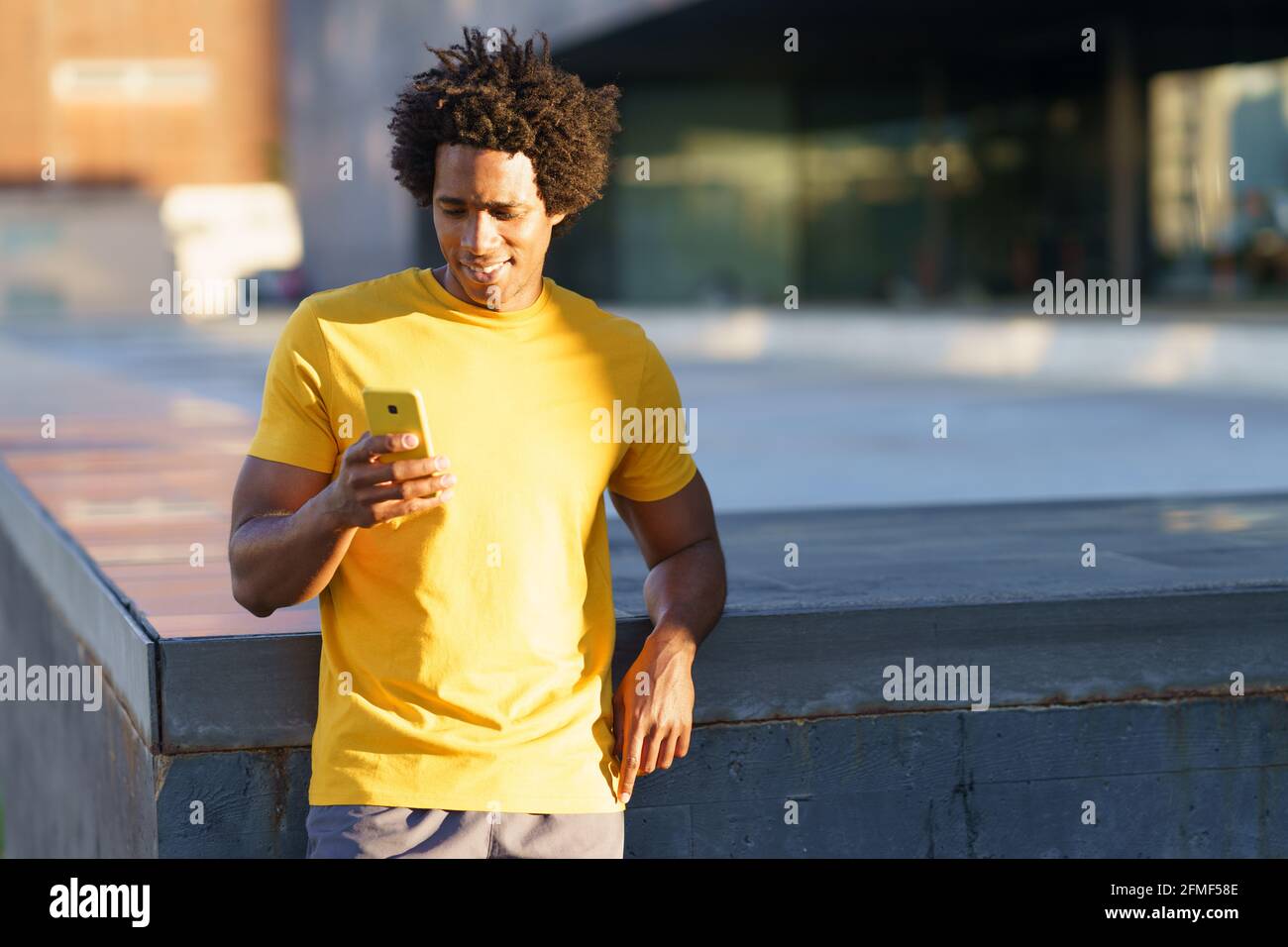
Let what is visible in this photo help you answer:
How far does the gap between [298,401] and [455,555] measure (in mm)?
379

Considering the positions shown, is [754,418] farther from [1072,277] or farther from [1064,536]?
[1072,277]

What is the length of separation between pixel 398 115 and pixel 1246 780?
2.72 metres

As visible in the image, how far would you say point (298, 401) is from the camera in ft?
10.3

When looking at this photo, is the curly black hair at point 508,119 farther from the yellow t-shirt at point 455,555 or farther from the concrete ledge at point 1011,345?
the concrete ledge at point 1011,345

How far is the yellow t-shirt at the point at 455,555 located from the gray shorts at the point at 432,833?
0.9 inches

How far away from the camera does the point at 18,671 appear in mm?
6895

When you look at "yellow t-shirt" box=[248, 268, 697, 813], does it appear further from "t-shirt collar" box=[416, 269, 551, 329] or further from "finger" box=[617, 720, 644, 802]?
"finger" box=[617, 720, 644, 802]

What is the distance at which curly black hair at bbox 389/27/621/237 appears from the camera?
10.6 feet

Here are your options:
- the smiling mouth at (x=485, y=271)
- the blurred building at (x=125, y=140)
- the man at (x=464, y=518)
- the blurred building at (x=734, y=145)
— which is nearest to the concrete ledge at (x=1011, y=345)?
the blurred building at (x=734, y=145)

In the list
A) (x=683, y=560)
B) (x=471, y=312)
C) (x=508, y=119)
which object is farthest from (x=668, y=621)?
(x=508, y=119)

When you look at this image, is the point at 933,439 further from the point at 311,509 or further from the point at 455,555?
the point at 311,509

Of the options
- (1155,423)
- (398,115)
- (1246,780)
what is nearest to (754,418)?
(1155,423)

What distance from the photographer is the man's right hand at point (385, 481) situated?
111 inches

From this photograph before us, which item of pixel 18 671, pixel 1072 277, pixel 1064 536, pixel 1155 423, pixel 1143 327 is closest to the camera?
pixel 1064 536
